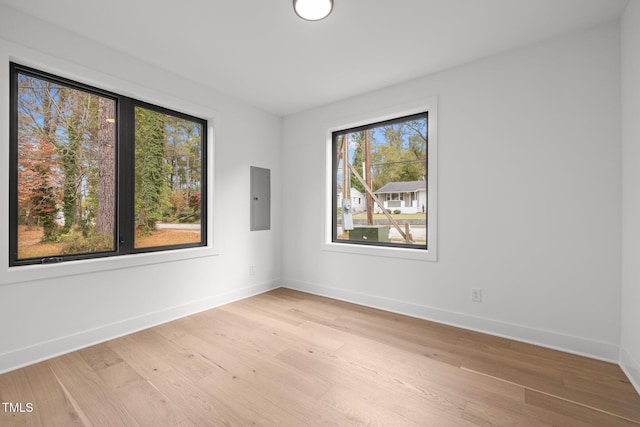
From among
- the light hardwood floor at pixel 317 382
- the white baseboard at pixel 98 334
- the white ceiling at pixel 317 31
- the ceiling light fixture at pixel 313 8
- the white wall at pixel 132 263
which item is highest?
the white ceiling at pixel 317 31

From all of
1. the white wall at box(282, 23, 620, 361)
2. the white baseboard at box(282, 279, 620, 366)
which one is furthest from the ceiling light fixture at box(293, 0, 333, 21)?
the white baseboard at box(282, 279, 620, 366)

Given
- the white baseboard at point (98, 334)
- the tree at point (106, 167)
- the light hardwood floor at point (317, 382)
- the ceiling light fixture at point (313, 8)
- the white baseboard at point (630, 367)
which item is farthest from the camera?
the tree at point (106, 167)

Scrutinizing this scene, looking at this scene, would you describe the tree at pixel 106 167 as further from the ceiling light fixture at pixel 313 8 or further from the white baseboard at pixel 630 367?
the white baseboard at pixel 630 367

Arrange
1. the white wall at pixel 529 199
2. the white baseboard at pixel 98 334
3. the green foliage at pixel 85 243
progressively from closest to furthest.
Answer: the white baseboard at pixel 98 334 < the white wall at pixel 529 199 < the green foliage at pixel 85 243

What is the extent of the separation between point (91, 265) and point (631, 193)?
158 inches

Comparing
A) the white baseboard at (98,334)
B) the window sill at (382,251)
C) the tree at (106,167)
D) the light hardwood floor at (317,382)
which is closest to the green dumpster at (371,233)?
the window sill at (382,251)

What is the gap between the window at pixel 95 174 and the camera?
223cm

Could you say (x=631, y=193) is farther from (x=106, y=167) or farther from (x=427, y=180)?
(x=106, y=167)

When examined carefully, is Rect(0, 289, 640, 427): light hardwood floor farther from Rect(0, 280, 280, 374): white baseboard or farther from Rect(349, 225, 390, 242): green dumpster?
Rect(349, 225, 390, 242): green dumpster

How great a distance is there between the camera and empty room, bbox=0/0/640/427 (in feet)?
6.09

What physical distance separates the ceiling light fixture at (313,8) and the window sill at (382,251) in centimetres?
228

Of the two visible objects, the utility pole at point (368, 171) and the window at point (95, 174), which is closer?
the window at point (95, 174)

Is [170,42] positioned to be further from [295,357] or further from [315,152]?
[295,357]

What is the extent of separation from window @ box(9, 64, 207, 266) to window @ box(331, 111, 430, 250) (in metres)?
1.76
